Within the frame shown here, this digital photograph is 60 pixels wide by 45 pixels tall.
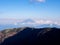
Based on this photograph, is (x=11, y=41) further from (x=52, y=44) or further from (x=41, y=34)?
(x=52, y=44)

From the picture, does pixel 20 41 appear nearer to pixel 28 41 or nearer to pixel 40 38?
pixel 28 41

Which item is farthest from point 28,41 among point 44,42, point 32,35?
point 44,42

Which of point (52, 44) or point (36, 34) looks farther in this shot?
point (36, 34)

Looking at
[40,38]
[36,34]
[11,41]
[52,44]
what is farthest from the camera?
[11,41]

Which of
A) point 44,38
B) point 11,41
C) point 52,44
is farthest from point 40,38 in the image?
point 11,41

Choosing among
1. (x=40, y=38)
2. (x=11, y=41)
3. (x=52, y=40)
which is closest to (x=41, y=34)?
(x=40, y=38)

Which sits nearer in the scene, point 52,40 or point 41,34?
point 52,40

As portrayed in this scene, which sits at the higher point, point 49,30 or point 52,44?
point 49,30

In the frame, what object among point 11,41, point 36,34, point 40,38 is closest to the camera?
point 40,38

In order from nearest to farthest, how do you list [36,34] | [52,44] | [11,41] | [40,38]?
[52,44] < [40,38] < [36,34] < [11,41]
